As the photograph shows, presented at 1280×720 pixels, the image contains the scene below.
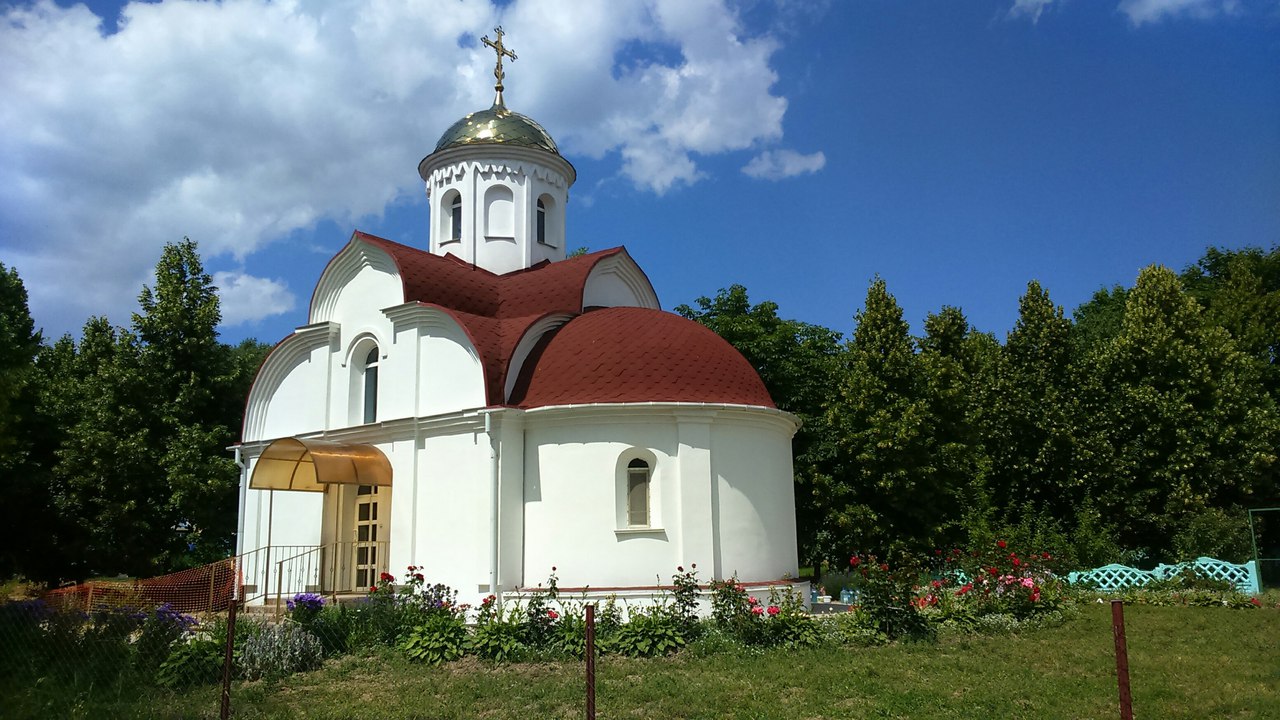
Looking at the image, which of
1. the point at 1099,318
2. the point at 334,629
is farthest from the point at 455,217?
the point at 1099,318

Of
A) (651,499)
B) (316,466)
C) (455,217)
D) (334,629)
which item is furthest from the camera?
(455,217)

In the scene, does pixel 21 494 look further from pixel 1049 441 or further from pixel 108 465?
pixel 1049 441

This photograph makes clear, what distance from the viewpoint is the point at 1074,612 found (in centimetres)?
1316

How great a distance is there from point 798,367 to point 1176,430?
28.0ft

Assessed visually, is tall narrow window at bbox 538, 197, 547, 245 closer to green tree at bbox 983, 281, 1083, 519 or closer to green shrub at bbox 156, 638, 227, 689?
green tree at bbox 983, 281, 1083, 519

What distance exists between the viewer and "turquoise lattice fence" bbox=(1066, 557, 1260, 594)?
1708 centimetres

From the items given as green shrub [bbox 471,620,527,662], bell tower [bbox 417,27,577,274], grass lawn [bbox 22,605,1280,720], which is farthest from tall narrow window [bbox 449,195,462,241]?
grass lawn [bbox 22,605,1280,720]

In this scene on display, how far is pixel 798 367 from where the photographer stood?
2303 centimetres

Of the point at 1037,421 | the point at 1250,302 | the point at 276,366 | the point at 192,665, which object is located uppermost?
the point at 1250,302

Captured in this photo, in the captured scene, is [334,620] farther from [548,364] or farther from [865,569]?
[865,569]

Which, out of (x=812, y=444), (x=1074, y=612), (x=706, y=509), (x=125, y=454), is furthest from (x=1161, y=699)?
(x=125, y=454)

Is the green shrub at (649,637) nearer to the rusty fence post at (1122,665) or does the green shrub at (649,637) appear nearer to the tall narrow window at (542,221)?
the rusty fence post at (1122,665)

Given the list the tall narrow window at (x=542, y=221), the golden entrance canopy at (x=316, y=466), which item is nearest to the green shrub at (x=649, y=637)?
the golden entrance canopy at (x=316, y=466)

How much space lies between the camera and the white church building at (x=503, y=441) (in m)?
13.9
